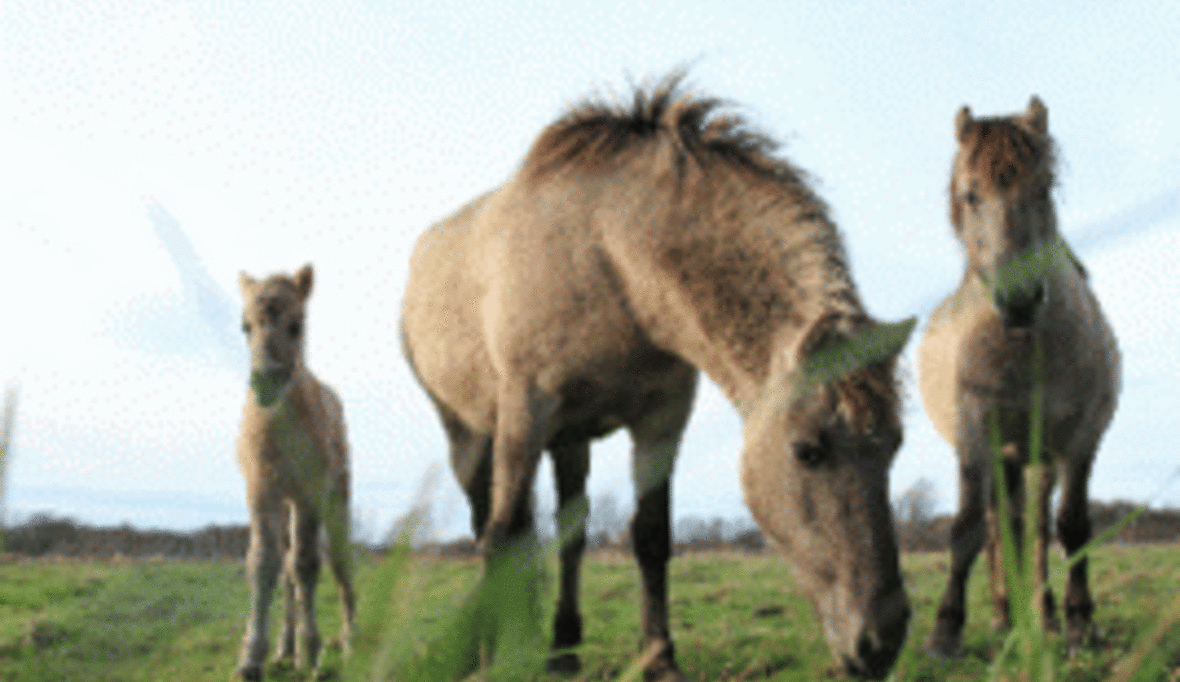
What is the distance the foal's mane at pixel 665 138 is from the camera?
4852 mm

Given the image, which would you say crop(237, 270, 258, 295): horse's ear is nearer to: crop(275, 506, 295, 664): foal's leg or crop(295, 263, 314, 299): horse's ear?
crop(295, 263, 314, 299): horse's ear

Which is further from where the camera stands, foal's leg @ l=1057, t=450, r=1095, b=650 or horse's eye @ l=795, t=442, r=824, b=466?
foal's leg @ l=1057, t=450, r=1095, b=650

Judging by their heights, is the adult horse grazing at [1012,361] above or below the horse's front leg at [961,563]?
above

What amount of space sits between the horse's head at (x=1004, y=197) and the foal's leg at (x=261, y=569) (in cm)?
475

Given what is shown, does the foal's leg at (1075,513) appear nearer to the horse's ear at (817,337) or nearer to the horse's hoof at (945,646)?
the horse's hoof at (945,646)

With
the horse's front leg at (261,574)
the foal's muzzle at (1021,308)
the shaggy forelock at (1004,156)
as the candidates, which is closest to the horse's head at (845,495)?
the foal's muzzle at (1021,308)

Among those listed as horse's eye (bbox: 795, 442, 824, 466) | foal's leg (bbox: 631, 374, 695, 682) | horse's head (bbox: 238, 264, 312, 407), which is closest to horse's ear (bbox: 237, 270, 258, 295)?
horse's head (bbox: 238, 264, 312, 407)

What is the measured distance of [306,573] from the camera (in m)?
6.73

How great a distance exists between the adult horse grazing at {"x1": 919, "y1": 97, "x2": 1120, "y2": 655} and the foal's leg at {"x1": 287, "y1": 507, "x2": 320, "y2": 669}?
407 centimetres

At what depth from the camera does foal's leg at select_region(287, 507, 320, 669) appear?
6109 mm

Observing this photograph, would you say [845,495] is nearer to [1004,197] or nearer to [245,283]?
[1004,197]

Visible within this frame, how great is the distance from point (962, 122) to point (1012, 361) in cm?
157

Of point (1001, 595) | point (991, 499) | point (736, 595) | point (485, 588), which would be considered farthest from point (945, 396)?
point (485, 588)

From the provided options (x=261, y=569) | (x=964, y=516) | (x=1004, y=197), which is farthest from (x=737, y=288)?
(x=261, y=569)
